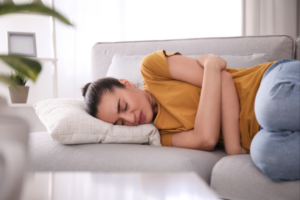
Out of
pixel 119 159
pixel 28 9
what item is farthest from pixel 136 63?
pixel 28 9

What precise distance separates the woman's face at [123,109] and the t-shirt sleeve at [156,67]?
0.45 feet

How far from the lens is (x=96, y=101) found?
3.81 ft

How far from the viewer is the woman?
3.54 ft

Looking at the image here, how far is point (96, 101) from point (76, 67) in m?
1.95

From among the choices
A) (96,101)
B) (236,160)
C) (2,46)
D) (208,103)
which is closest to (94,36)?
(2,46)

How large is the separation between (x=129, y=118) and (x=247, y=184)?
1.77ft

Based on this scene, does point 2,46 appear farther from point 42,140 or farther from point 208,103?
point 208,103

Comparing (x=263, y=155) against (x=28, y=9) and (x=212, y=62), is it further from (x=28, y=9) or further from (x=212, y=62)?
(x=28, y=9)

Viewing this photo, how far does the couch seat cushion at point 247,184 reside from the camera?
740 millimetres

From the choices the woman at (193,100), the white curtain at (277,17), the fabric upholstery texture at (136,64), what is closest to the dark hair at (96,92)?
the woman at (193,100)

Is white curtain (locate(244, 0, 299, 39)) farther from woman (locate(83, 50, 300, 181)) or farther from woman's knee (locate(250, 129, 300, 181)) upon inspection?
woman's knee (locate(250, 129, 300, 181))

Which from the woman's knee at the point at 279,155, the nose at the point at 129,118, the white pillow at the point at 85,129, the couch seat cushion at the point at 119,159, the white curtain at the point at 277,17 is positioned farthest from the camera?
the white curtain at the point at 277,17

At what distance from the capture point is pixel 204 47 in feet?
5.12

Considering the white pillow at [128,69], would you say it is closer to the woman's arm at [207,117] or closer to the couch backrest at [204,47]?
the couch backrest at [204,47]
